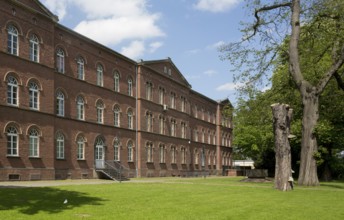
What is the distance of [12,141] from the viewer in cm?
2850

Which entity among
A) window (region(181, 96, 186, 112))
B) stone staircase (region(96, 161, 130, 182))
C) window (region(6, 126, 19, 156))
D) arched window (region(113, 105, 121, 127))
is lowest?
stone staircase (region(96, 161, 130, 182))

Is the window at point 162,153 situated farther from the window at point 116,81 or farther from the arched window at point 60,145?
the arched window at point 60,145

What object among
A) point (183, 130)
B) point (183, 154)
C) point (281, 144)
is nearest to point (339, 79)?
point (281, 144)

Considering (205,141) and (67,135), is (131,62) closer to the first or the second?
(67,135)

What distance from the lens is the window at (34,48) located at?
30.5 meters

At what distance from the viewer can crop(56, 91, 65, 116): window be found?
3316 centimetres

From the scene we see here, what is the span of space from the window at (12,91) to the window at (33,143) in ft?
7.56

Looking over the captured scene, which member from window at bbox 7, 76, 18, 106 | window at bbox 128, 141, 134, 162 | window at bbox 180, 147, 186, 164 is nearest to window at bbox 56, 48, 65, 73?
window at bbox 7, 76, 18, 106

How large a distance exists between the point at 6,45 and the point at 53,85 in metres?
4.85

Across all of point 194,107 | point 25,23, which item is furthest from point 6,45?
point 194,107

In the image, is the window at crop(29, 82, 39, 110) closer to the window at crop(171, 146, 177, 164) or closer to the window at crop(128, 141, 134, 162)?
the window at crop(128, 141, 134, 162)

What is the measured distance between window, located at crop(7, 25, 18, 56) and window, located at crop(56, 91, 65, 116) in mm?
5113

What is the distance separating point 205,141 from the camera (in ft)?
212

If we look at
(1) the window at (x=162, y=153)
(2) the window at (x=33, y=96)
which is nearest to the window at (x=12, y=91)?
(2) the window at (x=33, y=96)
